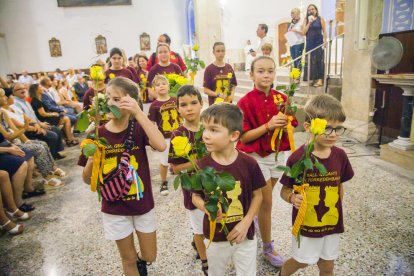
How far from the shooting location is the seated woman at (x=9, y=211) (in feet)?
9.71

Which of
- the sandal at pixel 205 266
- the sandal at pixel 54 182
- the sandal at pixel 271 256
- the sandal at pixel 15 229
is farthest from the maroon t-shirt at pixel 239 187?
the sandal at pixel 54 182

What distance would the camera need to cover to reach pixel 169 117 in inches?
135

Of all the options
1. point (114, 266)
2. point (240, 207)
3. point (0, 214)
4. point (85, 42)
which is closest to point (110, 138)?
point (240, 207)

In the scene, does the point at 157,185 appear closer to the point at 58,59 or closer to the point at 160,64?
the point at 160,64

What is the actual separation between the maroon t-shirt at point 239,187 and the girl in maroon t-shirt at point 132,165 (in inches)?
16.9

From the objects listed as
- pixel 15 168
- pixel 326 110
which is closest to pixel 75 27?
pixel 15 168

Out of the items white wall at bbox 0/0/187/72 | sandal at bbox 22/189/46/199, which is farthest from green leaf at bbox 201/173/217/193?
white wall at bbox 0/0/187/72

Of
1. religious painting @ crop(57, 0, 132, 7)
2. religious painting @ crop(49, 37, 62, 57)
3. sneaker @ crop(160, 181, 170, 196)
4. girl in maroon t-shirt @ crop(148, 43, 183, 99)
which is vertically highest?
religious painting @ crop(57, 0, 132, 7)

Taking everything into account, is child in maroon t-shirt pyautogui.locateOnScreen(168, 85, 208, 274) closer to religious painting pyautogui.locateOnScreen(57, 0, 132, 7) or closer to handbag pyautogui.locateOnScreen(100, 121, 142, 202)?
handbag pyautogui.locateOnScreen(100, 121, 142, 202)

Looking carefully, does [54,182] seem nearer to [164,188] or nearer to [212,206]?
[164,188]

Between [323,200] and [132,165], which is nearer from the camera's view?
[323,200]

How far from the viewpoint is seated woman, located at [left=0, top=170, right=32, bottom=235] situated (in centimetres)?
296

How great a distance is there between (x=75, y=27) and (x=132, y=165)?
58.7 feet

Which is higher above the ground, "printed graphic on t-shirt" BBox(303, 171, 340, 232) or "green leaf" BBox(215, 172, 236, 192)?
"green leaf" BBox(215, 172, 236, 192)
